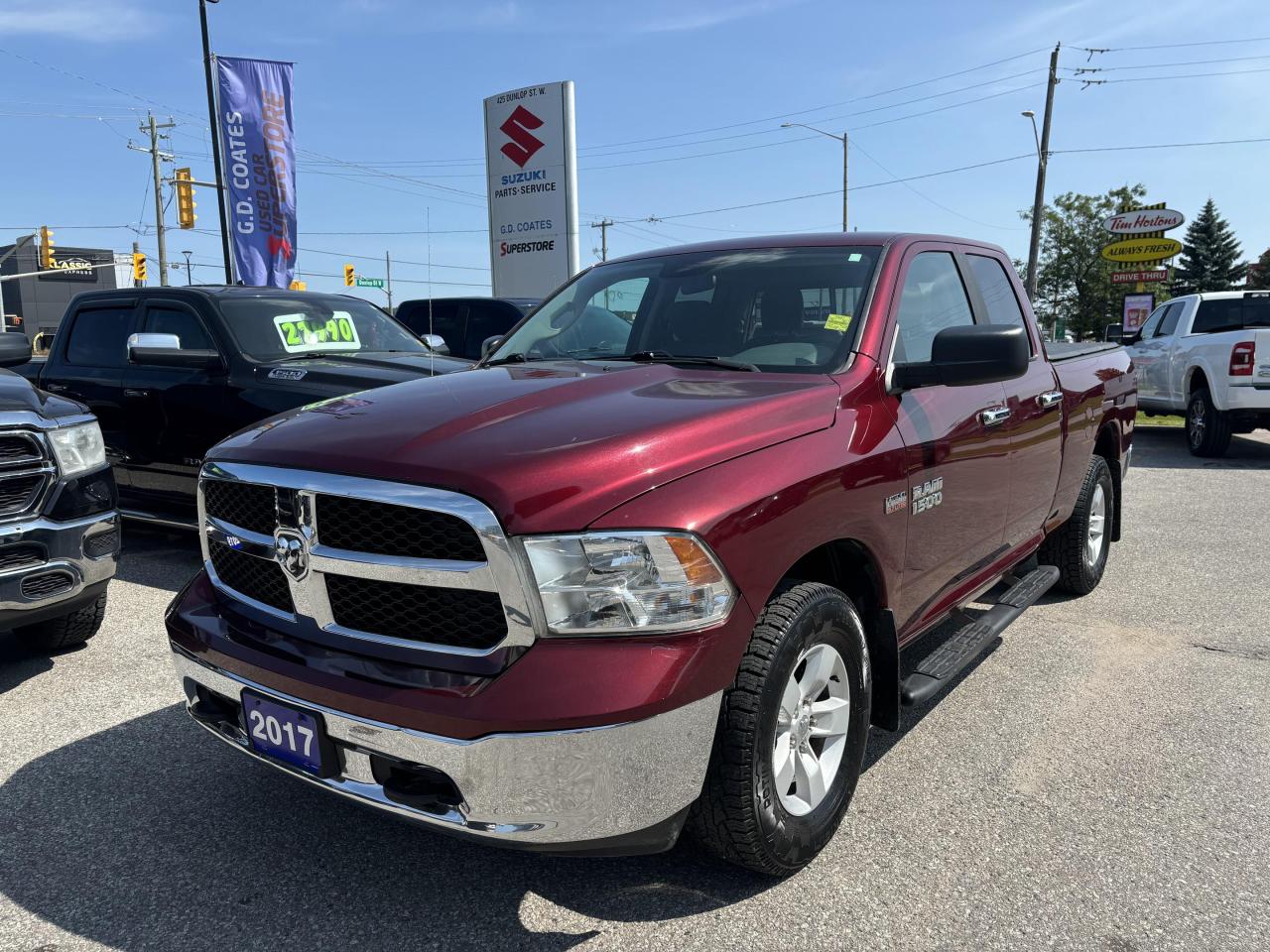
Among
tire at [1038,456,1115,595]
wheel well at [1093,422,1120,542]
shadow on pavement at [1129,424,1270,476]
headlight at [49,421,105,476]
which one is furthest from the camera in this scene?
shadow on pavement at [1129,424,1270,476]

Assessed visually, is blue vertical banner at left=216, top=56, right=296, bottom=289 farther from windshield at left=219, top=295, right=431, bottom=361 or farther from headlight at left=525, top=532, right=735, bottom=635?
headlight at left=525, top=532, right=735, bottom=635

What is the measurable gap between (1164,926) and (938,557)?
49.2 inches

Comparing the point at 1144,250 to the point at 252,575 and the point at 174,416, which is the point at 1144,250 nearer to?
the point at 174,416

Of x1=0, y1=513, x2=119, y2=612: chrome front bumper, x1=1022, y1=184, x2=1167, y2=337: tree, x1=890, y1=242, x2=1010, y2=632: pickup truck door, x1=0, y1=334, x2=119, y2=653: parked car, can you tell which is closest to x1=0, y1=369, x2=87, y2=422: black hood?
x1=0, y1=334, x2=119, y2=653: parked car

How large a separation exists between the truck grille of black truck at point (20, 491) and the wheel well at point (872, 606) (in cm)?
317

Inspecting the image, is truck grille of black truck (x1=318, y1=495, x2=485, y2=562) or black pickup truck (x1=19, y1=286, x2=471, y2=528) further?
black pickup truck (x1=19, y1=286, x2=471, y2=528)

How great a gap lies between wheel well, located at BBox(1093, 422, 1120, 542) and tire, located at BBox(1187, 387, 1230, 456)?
6.04 meters

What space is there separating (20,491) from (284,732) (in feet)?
7.50

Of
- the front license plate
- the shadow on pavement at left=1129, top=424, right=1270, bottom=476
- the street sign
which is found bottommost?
the shadow on pavement at left=1129, top=424, right=1270, bottom=476

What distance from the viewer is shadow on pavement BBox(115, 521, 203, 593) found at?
5898 millimetres

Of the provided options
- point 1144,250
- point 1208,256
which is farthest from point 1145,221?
point 1208,256

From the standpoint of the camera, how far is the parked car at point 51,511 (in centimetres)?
371

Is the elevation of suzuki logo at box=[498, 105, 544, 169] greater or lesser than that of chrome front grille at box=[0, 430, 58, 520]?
greater

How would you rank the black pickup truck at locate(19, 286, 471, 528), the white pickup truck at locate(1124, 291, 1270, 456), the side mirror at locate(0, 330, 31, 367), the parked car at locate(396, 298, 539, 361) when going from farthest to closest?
the parked car at locate(396, 298, 539, 361) → the white pickup truck at locate(1124, 291, 1270, 456) → the black pickup truck at locate(19, 286, 471, 528) → the side mirror at locate(0, 330, 31, 367)
